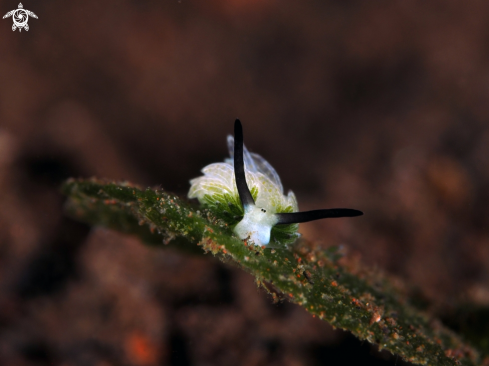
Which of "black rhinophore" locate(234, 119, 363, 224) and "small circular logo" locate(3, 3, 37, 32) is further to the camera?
"small circular logo" locate(3, 3, 37, 32)

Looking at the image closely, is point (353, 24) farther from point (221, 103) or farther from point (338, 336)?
point (338, 336)

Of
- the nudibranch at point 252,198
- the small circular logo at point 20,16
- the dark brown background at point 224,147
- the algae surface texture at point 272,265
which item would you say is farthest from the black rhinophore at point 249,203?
the small circular logo at point 20,16

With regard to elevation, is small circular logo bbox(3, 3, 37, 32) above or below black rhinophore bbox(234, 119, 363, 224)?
above

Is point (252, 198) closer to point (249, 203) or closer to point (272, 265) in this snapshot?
point (249, 203)

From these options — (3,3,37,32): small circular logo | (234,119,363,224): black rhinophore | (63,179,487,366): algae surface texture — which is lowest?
(63,179,487,366): algae surface texture

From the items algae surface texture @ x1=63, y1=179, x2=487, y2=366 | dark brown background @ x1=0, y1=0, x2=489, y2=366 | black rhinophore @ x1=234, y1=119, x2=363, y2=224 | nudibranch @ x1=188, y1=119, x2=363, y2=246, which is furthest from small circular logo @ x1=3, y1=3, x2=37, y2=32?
black rhinophore @ x1=234, y1=119, x2=363, y2=224

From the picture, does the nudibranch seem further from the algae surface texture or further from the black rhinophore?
the algae surface texture

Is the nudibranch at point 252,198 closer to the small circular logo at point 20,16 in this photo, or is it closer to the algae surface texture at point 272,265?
the algae surface texture at point 272,265
